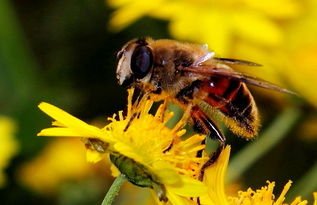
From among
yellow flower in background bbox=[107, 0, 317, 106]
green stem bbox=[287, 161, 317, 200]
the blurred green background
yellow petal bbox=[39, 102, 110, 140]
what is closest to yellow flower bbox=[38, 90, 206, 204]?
yellow petal bbox=[39, 102, 110, 140]

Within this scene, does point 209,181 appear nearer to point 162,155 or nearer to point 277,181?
point 162,155

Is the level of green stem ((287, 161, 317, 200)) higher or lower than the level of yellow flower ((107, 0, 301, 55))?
lower

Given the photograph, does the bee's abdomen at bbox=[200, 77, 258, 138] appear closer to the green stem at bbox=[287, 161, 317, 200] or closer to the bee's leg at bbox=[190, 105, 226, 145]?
the bee's leg at bbox=[190, 105, 226, 145]

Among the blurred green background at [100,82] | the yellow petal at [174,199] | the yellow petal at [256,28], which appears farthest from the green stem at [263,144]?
the yellow petal at [174,199]

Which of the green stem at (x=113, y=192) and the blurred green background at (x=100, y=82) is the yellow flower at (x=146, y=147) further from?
the blurred green background at (x=100, y=82)

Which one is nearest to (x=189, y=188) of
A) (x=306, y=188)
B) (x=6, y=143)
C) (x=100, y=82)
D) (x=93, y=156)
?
(x=93, y=156)

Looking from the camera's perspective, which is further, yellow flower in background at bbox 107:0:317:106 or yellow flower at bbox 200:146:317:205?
yellow flower in background at bbox 107:0:317:106
